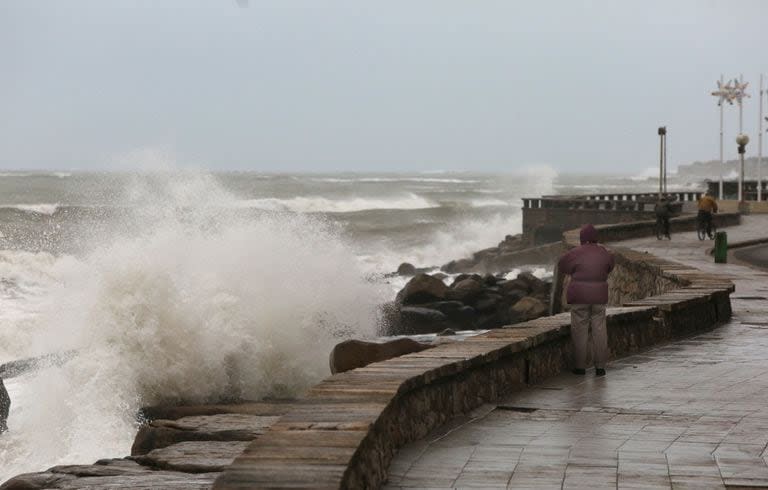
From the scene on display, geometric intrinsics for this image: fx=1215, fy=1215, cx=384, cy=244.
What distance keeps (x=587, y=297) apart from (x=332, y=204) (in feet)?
240

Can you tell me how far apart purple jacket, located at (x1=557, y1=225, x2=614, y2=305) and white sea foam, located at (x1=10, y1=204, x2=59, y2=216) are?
56554 millimetres

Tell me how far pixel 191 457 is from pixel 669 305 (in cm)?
591

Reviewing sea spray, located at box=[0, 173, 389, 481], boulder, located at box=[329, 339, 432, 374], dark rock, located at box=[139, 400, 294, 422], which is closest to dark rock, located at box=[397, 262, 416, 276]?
sea spray, located at box=[0, 173, 389, 481]

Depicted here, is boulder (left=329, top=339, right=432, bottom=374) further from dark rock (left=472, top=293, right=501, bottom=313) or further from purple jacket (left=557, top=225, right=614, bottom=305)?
dark rock (left=472, top=293, right=501, bottom=313)

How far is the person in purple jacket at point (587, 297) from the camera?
27.8 feet

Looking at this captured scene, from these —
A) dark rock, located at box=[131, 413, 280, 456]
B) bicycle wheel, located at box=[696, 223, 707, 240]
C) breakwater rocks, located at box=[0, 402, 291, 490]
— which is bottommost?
dark rock, located at box=[131, 413, 280, 456]

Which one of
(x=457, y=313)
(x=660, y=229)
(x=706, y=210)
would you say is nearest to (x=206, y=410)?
(x=457, y=313)

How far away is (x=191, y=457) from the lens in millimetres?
5938

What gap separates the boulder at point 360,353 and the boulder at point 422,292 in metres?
12.8

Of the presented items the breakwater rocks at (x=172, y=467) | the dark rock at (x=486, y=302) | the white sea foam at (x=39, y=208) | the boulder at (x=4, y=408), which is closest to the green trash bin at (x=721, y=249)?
the dark rock at (x=486, y=302)

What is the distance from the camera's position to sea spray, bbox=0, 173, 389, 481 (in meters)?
14.2

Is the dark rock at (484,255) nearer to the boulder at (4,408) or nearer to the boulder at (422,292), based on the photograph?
the boulder at (422,292)

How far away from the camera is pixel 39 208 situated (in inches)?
2562

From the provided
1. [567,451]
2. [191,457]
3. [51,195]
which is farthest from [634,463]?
[51,195]
